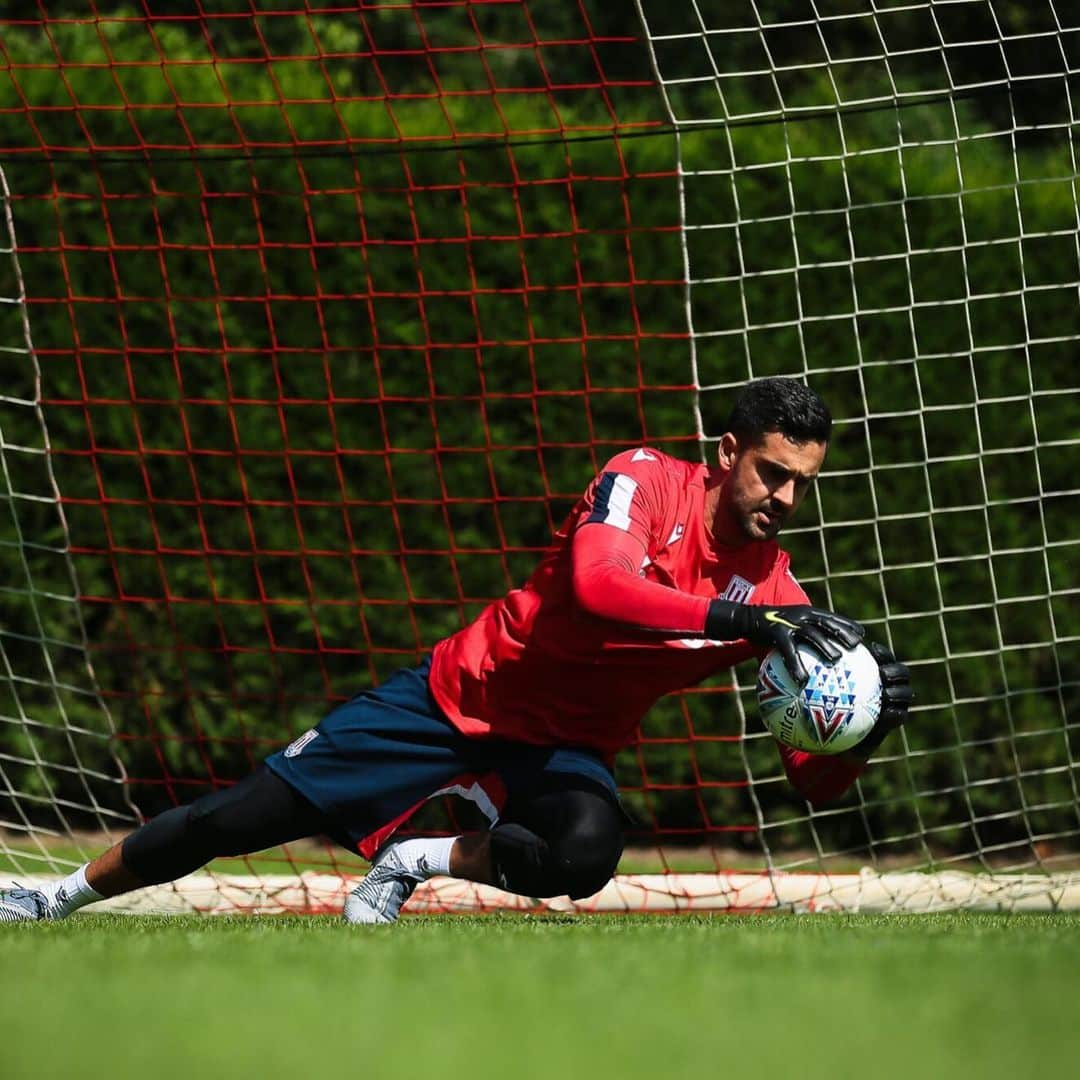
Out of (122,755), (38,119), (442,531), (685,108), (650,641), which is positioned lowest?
(122,755)

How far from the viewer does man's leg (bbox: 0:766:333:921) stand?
14.8 feet

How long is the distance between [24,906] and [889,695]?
7.79 feet

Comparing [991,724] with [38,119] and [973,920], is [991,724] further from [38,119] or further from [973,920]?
[38,119]

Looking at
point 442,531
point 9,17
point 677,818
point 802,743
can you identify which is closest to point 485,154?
point 442,531

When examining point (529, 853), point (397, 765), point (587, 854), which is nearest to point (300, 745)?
point (397, 765)

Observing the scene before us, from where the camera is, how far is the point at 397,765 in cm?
463

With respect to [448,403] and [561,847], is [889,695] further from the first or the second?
[448,403]

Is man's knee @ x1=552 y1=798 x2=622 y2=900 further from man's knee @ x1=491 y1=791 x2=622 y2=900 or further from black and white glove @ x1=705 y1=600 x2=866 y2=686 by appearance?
black and white glove @ x1=705 y1=600 x2=866 y2=686

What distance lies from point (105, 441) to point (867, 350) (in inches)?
129

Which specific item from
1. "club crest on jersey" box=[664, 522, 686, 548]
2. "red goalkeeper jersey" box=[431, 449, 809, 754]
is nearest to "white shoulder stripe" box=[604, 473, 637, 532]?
"red goalkeeper jersey" box=[431, 449, 809, 754]

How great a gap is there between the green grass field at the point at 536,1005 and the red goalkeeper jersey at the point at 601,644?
A: 31.7 inches

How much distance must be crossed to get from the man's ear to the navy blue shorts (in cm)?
87

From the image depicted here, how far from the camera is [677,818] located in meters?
7.56

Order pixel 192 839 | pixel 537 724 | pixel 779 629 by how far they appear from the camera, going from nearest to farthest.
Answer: pixel 779 629 < pixel 192 839 < pixel 537 724
